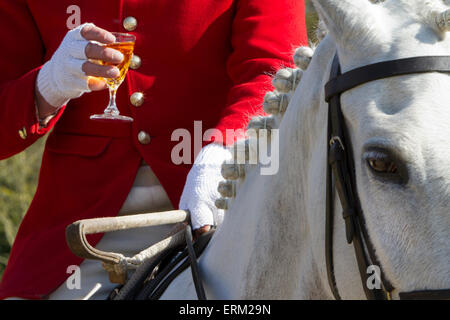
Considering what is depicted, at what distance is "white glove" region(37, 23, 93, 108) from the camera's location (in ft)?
6.64

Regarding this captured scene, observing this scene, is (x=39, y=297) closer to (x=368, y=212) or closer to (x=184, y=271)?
(x=184, y=271)

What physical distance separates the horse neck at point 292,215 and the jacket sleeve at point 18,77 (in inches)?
37.2

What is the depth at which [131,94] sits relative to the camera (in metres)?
2.40

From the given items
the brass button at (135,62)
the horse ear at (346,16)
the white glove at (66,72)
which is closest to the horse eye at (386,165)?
the horse ear at (346,16)

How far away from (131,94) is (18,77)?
458 mm

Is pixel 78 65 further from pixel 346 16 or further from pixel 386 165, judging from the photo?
pixel 386 165

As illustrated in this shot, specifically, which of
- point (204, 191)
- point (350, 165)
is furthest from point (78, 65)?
point (350, 165)

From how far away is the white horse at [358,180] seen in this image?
117cm

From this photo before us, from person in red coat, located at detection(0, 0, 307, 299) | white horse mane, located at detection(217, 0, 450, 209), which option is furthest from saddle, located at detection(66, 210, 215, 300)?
person in red coat, located at detection(0, 0, 307, 299)

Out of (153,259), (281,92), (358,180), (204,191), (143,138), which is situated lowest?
(153,259)

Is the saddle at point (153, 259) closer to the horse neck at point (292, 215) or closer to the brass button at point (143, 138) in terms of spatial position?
the horse neck at point (292, 215)

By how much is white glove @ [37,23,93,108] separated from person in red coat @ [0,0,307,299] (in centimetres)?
7

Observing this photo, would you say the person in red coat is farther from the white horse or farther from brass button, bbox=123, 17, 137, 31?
the white horse

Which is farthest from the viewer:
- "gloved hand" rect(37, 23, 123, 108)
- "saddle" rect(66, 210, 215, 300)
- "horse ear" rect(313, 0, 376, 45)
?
"gloved hand" rect(37, 23, 123, 108)
